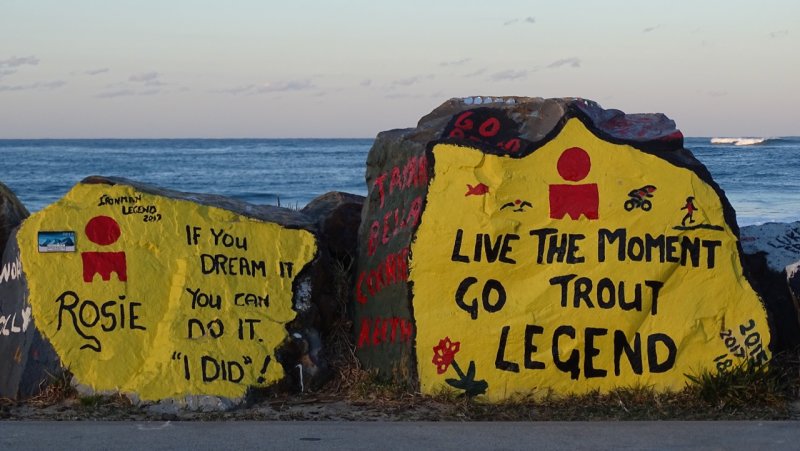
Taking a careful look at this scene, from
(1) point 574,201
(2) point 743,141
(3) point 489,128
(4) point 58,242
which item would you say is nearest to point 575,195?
(1) point 574,201

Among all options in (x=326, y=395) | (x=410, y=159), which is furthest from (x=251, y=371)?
(x=410, y=159)

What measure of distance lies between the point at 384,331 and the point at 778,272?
2422mm

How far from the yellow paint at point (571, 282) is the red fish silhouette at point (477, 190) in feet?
0.08

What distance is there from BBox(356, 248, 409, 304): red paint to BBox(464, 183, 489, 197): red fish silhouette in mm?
491

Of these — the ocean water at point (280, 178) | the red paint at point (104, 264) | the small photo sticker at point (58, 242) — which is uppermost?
the small photo sticker at point (58, 242)

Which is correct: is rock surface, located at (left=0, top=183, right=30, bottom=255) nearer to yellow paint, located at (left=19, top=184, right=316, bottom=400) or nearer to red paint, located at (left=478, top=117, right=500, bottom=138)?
yellow paint, located at (left=19, top=184, right=316, bottom=400)

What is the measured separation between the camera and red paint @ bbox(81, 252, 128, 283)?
603 centimetres

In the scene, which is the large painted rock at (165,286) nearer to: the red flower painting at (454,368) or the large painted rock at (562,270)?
A: the large painted rock at (562,270)

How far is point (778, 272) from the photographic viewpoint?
6.29 m

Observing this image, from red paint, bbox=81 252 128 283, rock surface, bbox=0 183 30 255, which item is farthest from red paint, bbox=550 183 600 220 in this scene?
rock surface, bbox=0 183 30 255
